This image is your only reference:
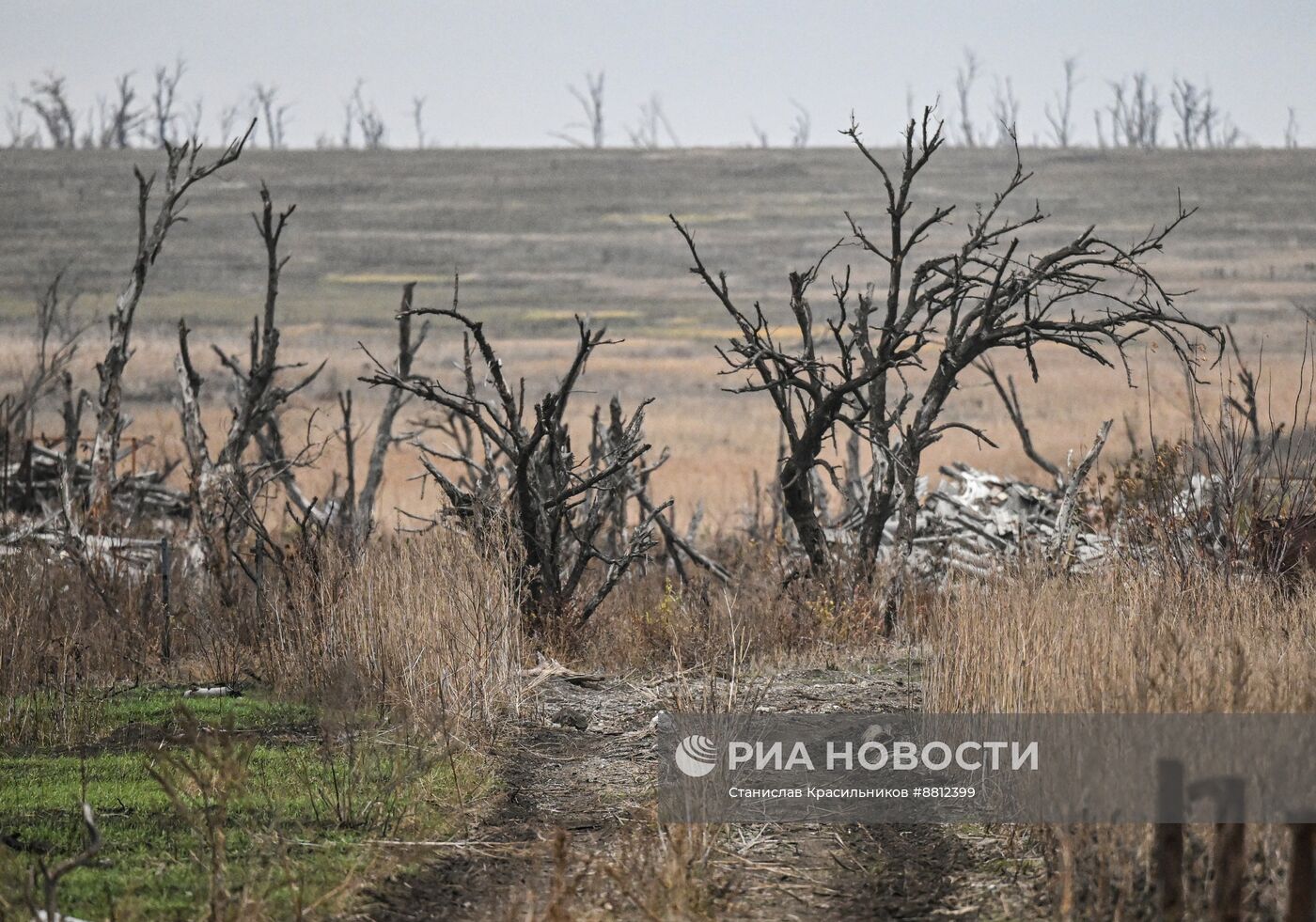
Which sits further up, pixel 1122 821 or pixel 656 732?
pixel 1122 821

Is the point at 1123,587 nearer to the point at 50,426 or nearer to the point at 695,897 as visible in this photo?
the point at 695,897

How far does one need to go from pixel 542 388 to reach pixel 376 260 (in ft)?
81.9

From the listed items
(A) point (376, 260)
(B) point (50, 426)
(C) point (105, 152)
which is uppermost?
(C) point (105, 152)

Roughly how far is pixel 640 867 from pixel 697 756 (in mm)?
970

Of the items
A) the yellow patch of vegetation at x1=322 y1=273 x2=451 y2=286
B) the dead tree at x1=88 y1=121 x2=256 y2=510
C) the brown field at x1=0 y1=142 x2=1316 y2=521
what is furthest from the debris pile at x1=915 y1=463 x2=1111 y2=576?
the yellow patch of vegetation at x1=322 y1=273 x2=451 y2=286

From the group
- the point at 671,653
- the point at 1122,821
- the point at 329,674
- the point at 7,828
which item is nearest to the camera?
the point at 1122,821

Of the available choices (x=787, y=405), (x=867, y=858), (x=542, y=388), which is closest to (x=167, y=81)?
(x=542, y=388)

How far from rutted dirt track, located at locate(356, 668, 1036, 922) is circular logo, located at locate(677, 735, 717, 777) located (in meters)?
0.21

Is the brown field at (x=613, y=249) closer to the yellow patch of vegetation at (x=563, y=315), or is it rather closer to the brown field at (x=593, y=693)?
the yellow patch of vegetation at (x=563, y=315)

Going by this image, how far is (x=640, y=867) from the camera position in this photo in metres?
4.95

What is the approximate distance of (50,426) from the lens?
1303 inches

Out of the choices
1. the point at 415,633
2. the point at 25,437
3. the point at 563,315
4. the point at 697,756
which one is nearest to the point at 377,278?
the point at 563,315

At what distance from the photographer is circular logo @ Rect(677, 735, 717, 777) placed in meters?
5.80

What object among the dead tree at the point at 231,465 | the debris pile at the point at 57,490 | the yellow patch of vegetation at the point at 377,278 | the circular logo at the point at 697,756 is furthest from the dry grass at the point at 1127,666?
the yellow patch of vegetation at the point at 377,278
